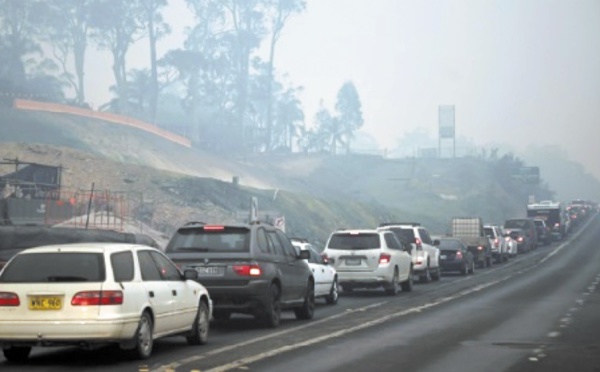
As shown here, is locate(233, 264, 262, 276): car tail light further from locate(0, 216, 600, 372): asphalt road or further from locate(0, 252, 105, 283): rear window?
locate(0, 252, 105, 283): rear window

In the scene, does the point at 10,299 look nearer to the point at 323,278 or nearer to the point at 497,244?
the point at 323,278

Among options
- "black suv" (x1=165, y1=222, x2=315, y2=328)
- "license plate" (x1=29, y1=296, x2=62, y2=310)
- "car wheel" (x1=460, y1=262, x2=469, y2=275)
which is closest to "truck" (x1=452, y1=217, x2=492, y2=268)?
"car wheel" (x1=460, y1=262, x2=469, y2=275)

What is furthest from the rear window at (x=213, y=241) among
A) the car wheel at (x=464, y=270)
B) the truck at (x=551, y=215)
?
the truck at (x=551, y=215)

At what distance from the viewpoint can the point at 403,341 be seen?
58.5ft

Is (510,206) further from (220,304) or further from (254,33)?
(220,304)

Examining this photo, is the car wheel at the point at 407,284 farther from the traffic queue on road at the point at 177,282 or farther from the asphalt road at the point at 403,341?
the asphalt road at the point at 403,341

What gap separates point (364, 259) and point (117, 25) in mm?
103472

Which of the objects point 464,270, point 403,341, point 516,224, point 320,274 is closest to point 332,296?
point 320,274

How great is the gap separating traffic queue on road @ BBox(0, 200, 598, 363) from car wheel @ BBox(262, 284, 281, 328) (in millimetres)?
18

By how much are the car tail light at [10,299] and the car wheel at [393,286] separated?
17963 millimetres

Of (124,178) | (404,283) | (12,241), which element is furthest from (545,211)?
(12,241)

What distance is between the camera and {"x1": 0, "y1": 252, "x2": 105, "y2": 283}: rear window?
1442 cm

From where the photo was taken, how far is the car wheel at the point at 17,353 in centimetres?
1495

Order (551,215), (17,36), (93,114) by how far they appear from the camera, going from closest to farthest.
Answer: (551,215) → (93,114) → (17,36)
